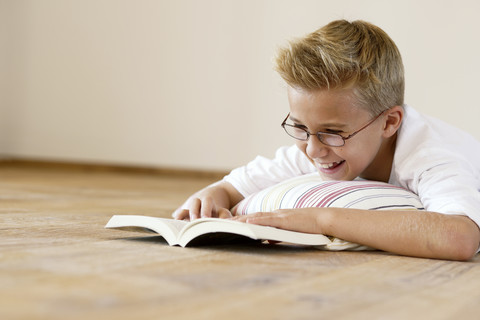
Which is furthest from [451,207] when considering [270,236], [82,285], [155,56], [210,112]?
[155,56]

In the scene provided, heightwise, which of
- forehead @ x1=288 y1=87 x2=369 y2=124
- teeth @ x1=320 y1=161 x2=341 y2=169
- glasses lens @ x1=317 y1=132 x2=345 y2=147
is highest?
forehead @ x1=288 y1=87 x2=369 y2=124

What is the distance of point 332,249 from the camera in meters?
1.26

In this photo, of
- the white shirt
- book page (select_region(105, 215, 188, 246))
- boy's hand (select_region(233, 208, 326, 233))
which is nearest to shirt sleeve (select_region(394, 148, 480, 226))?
the white shirt

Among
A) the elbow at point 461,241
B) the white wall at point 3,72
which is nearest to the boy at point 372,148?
the elbow at point 461,241

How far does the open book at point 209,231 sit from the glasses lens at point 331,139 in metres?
0.26

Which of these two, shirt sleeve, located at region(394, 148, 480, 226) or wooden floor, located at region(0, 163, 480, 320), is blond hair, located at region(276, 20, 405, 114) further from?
wooden floor, located at region(0, 163, 480, 320)

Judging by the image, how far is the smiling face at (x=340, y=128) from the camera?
140 centimetres

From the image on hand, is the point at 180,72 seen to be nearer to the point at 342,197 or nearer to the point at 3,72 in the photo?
the point at 3,72

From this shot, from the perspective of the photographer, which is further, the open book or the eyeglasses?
the eyeglasses

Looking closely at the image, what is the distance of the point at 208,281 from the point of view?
0.87 m

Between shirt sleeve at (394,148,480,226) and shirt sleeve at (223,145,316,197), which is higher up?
shirt sleeve at (394,148,480,226)

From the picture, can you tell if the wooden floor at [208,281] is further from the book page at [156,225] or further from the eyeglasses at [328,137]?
the eyeglasses at [328,137]

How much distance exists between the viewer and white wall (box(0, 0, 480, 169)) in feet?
12.8

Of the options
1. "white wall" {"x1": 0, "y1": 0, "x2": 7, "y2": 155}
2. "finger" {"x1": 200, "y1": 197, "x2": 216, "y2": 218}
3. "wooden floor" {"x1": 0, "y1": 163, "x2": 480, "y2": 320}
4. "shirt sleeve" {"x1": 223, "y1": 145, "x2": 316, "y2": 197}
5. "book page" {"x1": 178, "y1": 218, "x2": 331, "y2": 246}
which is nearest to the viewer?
"wooden floor" {"x1": 0, "y1": 163, "x2": 480, "y2": 320}
